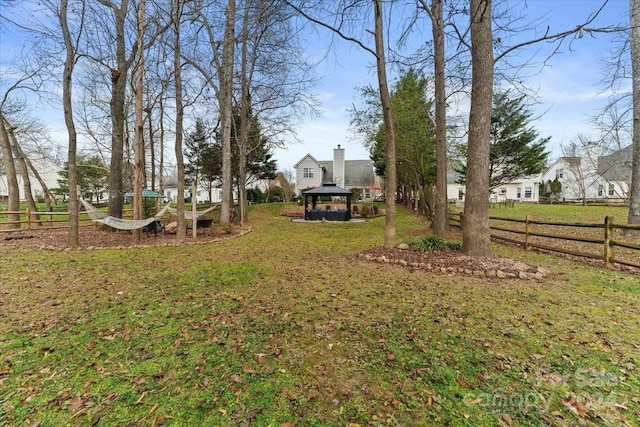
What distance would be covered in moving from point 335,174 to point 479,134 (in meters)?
24.4

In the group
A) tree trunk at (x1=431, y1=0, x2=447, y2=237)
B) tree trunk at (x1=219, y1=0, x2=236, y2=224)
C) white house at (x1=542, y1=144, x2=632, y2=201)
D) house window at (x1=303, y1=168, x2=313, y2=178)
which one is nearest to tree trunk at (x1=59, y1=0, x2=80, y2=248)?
tree trunk at (x1=219, y1=0, x2=236, y2=224)

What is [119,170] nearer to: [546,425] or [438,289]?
[438,289]

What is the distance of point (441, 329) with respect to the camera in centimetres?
296

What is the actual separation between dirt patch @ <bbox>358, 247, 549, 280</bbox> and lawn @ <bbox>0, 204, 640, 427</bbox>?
0.30 metres

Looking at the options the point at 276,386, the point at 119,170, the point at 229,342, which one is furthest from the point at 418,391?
the point at 119,170

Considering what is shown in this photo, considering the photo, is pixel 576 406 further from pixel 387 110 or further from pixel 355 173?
pixel 355 173

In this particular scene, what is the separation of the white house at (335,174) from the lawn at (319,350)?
24.4 m

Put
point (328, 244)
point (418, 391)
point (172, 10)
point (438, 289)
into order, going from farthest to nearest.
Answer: point (328, 244)
point (172, 10)
point (438, 289)
point (418, 391)

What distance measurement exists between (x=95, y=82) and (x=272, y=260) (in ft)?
43.4

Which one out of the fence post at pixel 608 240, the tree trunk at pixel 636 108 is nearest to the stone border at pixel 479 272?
the fence post at pixel 608 240

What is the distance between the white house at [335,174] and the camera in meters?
29.4

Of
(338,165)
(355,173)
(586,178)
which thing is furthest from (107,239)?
(586,178)

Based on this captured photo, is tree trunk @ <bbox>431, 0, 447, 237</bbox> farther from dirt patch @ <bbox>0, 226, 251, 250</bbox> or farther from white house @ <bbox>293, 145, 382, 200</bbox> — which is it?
white house @ <bbox>293, 145, 382, 200</bbox>

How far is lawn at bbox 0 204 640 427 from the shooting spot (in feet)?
6.24
